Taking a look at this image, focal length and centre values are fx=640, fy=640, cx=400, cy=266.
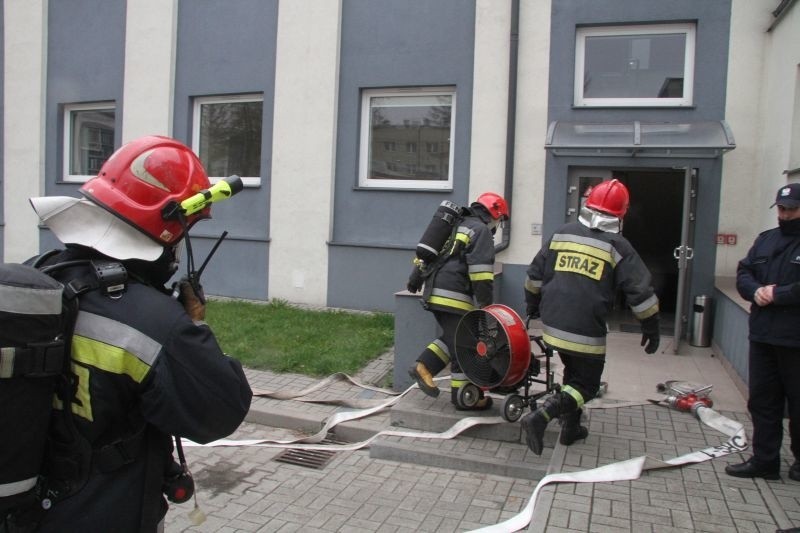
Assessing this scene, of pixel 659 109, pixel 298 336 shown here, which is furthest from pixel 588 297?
pixel 659 109

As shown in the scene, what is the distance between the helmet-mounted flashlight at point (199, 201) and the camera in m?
1.89

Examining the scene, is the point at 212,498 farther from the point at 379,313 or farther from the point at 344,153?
the point at 344,153

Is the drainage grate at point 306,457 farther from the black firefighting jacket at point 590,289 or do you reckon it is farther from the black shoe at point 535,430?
the black firefighting jacket at point 590,289

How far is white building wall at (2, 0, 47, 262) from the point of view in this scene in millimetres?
12336

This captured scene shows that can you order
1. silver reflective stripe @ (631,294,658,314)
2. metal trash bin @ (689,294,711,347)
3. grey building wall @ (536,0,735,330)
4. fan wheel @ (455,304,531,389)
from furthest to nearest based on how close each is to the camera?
grey building wall @ (536,0,735,330) < metal trash bin @ (689,294,711,347) < fan wheel @ (455,304,531,389) < silver reflective stripe @ (631,294,658,314)

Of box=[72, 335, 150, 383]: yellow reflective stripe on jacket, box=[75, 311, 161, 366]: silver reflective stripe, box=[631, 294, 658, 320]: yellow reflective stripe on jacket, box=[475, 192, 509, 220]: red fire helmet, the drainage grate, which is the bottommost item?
the drainage grate

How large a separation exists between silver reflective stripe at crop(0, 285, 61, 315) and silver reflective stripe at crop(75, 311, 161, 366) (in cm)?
11

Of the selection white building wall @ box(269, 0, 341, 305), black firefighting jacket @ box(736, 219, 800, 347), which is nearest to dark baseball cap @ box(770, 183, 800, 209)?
black firefighting jacket @ box(736, 219, 800, 347)

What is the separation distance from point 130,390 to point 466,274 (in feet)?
12.4

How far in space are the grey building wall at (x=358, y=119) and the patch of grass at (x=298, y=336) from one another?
0.71 metres

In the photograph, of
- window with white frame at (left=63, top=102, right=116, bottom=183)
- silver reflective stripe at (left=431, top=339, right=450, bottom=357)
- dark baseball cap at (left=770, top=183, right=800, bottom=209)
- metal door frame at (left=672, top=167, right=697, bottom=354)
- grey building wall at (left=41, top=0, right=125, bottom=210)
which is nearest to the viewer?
dark baseball cap at (left=770, top=183, right=800, bottom=209)

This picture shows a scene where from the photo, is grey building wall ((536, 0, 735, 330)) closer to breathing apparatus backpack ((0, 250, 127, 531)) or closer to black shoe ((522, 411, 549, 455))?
black shoe ((522, 411, 549, 455))

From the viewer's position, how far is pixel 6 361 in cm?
150

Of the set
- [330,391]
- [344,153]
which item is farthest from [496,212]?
[344,153]
